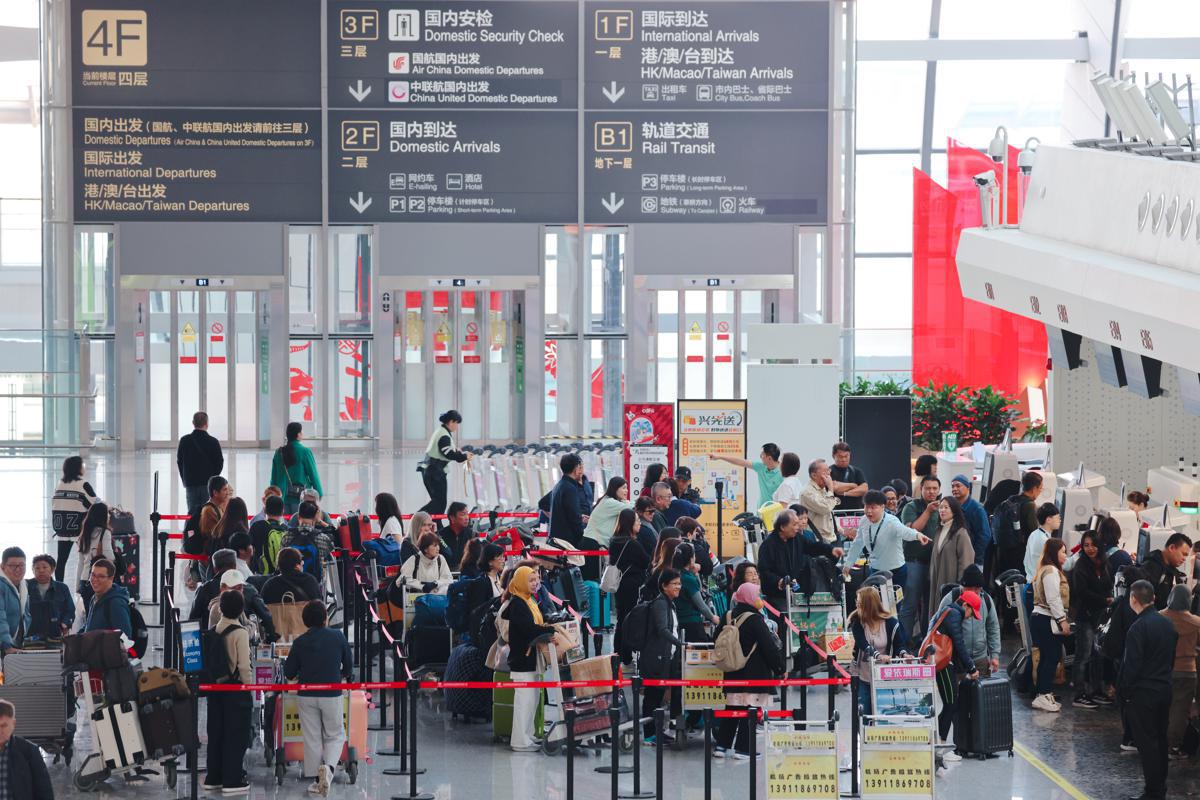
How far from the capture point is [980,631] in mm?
10789

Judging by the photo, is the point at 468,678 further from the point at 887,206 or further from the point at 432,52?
the point at 887,206

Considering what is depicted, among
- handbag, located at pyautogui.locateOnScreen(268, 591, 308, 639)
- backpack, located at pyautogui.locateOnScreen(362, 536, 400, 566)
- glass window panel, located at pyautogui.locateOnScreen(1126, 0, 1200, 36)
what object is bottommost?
handbag, located at pyautogui.locateOnScreen(268, 591, 308, 639)

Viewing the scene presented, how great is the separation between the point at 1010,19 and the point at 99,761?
24385mm

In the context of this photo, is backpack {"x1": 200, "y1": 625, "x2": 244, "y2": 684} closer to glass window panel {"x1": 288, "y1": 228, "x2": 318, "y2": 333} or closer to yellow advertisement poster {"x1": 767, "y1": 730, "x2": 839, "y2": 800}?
yellow advertisement poster {"x1": 767, "y1": 730, "x2": 839, "y2": 800}

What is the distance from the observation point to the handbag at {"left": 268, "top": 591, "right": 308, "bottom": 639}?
1107 cm

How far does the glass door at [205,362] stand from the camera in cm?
2564

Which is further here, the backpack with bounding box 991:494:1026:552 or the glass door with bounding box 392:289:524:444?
the glass door with bounding box 392:289:524:444

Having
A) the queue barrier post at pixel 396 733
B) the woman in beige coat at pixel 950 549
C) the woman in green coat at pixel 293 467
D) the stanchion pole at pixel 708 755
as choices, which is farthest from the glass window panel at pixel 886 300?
the stanchion pole at pixel 708 755

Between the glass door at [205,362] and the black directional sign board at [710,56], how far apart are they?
6086mm

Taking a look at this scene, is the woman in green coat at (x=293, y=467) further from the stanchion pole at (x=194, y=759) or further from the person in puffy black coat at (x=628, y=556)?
the stanchion pole at (x=194, y=759)

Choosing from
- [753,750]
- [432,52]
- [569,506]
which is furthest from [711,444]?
[432,52]

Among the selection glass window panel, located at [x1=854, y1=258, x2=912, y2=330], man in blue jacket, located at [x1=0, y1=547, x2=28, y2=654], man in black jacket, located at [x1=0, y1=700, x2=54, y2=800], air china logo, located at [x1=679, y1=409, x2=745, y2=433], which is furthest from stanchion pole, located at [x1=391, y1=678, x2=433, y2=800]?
glass window panel, located at [x1=854, y1=258, x2=912, y2=330]

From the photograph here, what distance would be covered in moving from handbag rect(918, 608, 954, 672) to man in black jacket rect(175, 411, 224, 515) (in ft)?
28.8

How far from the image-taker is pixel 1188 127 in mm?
11188
